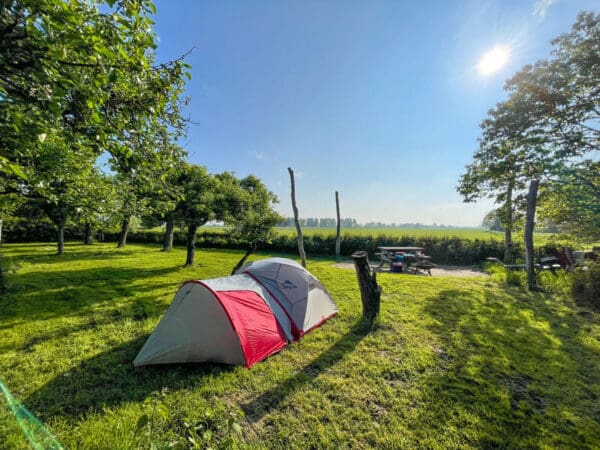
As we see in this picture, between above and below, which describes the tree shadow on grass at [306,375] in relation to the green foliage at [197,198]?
below

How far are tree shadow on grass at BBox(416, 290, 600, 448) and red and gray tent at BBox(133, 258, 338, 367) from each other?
2463 millimetres

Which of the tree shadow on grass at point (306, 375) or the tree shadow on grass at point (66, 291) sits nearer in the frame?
the tree shadow on grass at point (306, 375)

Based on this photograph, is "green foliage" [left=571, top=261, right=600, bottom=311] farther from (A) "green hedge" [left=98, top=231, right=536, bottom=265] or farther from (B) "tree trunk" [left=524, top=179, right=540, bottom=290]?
(A) "green hedge" [left=98, top=231, right=536, bottom=265]

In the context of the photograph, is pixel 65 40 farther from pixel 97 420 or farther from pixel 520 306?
pixel 520 306

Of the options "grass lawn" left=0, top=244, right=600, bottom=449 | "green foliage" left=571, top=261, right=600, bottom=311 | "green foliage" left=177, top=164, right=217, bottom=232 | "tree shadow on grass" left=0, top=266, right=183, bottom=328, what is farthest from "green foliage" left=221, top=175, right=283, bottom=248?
"green foliage" left=571, top=261, right=600, bottom=311

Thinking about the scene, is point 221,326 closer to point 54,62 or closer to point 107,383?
point 107,383

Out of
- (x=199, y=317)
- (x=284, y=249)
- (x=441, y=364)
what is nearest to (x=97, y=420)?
(x=199, y=317)

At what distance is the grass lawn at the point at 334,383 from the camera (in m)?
2.51

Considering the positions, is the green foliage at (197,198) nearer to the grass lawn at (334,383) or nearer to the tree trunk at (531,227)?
the grass lawn at (334,383)

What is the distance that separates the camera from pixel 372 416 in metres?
2.83

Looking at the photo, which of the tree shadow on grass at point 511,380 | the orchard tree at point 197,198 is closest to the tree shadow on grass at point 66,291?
the orchard tree at point 197,198

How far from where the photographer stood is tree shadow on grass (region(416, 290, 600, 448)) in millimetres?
2638

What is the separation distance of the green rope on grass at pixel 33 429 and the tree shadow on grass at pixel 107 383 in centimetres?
14

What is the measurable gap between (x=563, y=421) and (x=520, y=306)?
5.01 metres
